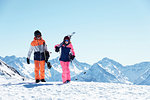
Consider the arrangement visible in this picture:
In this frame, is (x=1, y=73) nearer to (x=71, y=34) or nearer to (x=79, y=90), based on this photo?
(x=71, y=34)

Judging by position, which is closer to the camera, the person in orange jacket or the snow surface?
the snow surface

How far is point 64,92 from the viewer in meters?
8.55

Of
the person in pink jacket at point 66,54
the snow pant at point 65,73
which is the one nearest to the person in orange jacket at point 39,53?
the person in pink jacket at point 66,54

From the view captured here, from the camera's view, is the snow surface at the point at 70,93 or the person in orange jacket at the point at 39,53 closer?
the snow surface at the point at 70,93

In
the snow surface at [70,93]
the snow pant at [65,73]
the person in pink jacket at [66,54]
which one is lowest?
the snow surface at [70,93]

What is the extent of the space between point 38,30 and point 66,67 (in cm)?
245

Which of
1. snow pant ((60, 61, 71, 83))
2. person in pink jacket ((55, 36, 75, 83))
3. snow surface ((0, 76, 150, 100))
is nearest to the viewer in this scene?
snow surface ((0, 76, 150, 100))

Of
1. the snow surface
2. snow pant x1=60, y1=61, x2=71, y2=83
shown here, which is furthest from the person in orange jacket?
the snow surface

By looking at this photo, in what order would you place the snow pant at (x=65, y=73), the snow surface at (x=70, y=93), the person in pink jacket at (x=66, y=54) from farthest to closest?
1. the person in pink jacket at (x=66, y=54)
2. the snow pant at (x=65, y=73)
3. the snow surface at (x=70, y=93)

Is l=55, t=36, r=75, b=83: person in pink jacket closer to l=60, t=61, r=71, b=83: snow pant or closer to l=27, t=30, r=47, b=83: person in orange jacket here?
l=60, t=61, r=71, b=83: snow pant

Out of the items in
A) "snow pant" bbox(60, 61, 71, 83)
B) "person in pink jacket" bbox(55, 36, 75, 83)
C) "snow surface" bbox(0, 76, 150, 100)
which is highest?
"person in pink jacket" bbox(55, 36, 75, 83)

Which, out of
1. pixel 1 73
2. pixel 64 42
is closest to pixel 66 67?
pixel 64 42

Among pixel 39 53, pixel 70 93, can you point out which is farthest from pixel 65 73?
pixel 70 93

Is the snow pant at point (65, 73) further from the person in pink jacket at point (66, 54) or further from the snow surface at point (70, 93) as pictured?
the snow surface at point (70, 93)
